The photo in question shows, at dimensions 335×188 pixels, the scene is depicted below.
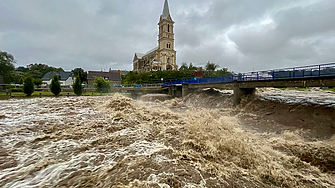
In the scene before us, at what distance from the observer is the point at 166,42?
279 ft

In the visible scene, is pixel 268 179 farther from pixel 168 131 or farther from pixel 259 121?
pixel 259 121

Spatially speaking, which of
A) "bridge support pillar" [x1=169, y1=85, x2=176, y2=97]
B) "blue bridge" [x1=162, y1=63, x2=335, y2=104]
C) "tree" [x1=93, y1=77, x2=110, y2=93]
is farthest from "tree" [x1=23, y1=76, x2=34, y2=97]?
"blue bridge" [x1=162, y1=63, x2=335, y2=104]

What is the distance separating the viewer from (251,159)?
14.5 ft

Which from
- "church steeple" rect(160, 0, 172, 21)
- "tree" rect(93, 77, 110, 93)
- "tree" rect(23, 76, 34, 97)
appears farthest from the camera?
"church steeple" rect(160, 0, 172, 21)

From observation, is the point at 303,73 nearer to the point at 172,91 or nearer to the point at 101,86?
the point at 172,91

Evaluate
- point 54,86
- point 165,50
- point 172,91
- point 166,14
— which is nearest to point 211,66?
point 165,50

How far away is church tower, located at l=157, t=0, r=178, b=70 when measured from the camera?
83363 millimetres

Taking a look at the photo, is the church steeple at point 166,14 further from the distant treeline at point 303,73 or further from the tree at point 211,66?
the distant treeline at point 303,73

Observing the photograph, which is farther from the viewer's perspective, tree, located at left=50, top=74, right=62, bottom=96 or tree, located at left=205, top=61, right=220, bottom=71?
tree, located at left=205, top=61, right=220, bottom=71

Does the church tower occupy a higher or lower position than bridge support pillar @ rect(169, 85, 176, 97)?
higher

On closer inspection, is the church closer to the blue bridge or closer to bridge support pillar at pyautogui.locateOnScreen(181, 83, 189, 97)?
bridge support pillar at pyautogui.locateOnScreen(181, 83, 189, 97)

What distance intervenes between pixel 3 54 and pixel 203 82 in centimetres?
5523

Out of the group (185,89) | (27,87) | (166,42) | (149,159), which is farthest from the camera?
(166,42)

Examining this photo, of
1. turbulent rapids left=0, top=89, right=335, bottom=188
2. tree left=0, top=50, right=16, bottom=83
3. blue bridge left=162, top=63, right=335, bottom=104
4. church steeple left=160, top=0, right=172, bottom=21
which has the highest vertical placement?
church steeple left=160, top=0, right=172, bottom=21
